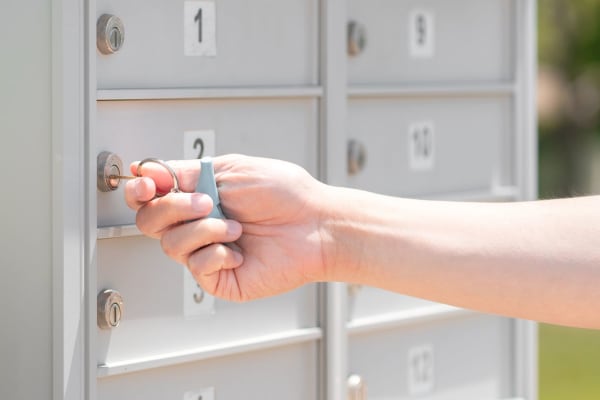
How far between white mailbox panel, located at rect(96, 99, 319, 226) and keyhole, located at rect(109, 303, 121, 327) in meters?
0.14

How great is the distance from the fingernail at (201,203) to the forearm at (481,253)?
25cm

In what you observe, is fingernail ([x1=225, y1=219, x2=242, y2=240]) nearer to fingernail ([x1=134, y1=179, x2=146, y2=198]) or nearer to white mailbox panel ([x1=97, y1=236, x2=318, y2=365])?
fingernail ([x1=134, y1=179, x2=146, y2=198])

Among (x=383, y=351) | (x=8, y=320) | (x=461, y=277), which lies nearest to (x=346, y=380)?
(x=383, y=351)

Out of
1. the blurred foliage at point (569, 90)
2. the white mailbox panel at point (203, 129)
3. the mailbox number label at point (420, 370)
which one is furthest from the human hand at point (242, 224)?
the blurred foliage at point (569, 90)

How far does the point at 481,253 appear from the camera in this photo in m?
1.89

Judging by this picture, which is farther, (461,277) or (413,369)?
(413,369)

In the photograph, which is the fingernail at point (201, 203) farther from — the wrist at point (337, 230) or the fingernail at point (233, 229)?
the wrist at point (337, 230)

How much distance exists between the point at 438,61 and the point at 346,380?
80 centimetres

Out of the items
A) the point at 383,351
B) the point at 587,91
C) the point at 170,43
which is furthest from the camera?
the point at 587,91

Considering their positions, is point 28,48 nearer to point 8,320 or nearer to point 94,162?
point 94,162

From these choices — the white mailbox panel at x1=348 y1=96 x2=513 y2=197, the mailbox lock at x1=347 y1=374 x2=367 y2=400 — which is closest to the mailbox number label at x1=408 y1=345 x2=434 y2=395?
the mailbox lock at x1=347 y1=374 x2=367 y2=400

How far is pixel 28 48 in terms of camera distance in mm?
1850

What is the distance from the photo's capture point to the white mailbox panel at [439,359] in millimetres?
2547

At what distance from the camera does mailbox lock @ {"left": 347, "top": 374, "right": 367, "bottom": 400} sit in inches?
94.5
